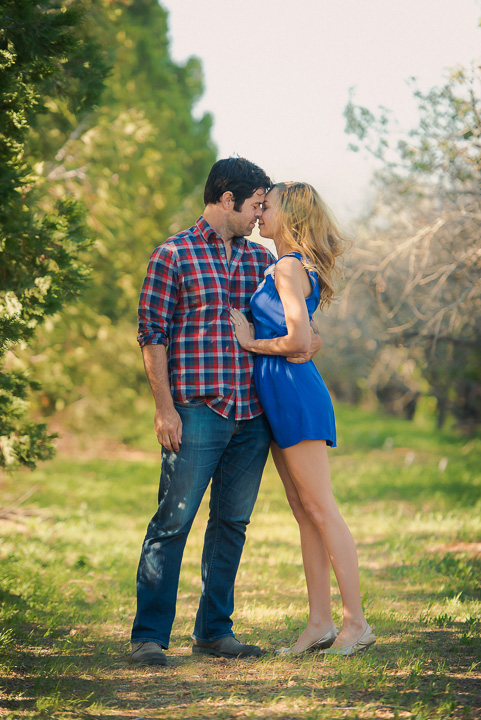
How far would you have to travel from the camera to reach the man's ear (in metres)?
3.79

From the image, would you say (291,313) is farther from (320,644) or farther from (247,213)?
(320,644)

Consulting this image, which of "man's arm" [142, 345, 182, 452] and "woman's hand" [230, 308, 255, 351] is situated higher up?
"woman's hand" [230, 308, 255, 351]

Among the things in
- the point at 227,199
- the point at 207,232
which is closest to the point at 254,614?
the point at 207,232

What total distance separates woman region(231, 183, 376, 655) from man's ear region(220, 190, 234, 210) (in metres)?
0.20

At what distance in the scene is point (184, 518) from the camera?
366 cm

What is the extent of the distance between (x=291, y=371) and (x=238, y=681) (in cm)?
150

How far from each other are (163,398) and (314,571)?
4.03 feet

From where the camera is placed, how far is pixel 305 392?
3701mm

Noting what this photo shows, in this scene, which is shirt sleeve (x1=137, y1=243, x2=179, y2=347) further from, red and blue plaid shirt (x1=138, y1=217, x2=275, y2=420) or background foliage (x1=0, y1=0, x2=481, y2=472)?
background foliage (x1=0, y1=0, x2=481, y2=472)

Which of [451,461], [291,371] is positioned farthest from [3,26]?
[451,461]

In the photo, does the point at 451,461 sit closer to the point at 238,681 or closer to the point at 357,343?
the point at 357,343

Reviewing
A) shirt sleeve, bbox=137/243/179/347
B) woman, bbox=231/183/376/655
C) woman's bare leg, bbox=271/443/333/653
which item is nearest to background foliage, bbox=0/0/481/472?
shirt sleeve, bbox=137/243/179/347

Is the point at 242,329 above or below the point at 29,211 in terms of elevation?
below

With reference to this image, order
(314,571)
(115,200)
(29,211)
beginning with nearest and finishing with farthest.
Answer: (314,571) < (29,211) < (115,200)
